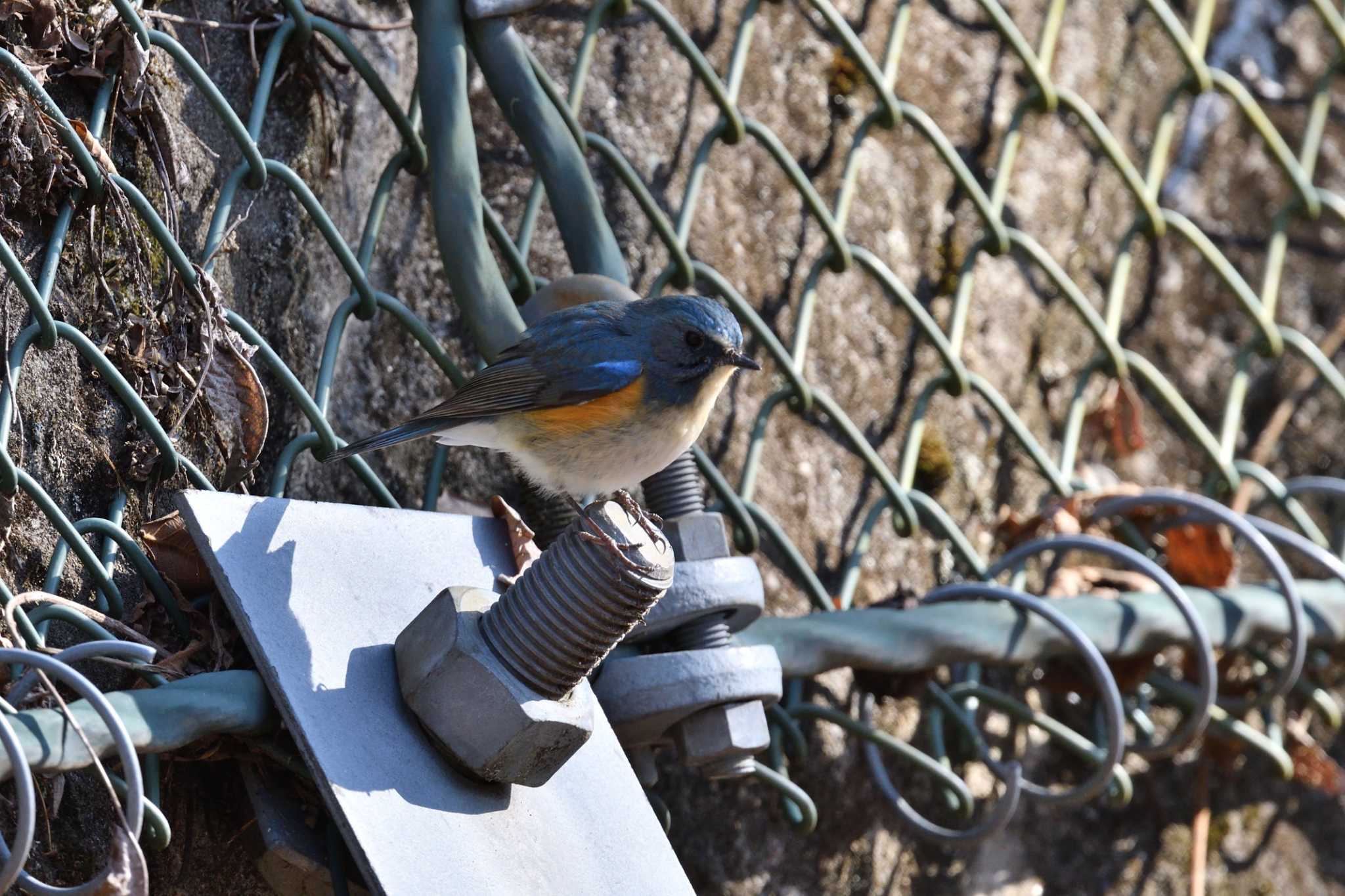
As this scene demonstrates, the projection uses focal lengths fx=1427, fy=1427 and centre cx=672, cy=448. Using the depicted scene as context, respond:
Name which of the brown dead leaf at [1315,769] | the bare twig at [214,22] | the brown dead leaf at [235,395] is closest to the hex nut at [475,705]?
the brown dead leaf at [235,395]

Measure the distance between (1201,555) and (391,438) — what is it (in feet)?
5.59

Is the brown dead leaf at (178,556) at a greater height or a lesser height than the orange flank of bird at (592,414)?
greater

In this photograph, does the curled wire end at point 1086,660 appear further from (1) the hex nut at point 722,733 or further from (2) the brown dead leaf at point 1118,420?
(2) the brown dead leaf at point 1118,420

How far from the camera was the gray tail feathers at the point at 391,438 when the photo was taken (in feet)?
6.00

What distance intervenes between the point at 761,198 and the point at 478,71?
0.58 m

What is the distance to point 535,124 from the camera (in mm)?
2025

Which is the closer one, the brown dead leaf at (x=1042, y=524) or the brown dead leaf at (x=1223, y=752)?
the brown dead leaf at (x=1042, y=524)

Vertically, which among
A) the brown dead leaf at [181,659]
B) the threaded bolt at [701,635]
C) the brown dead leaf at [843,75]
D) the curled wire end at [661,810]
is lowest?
the curled wire end at [661,810]

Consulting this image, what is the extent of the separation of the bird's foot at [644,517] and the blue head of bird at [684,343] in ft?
0.52

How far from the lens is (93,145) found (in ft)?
5.60

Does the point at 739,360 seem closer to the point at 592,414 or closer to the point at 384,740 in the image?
the point at 592,414

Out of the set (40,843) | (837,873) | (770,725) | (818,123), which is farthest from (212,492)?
(818,123)

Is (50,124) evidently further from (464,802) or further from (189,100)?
(464,802)

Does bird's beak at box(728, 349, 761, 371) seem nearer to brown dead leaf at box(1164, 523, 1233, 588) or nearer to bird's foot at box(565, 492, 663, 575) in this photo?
bird's foot at box(565, 492, 663, 575)
